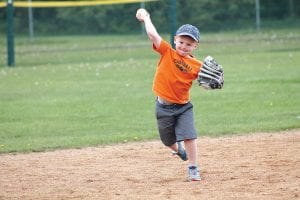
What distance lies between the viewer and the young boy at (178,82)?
7691mm

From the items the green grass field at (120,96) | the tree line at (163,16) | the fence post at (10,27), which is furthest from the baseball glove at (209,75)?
the tree line at (163,16)

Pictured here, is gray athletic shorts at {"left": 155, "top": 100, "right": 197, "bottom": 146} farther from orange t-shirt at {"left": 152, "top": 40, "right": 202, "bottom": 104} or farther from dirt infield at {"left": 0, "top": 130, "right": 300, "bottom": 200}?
dirt infield at {"left": 0, "top": 130, "right": 300, "bottom": 200}

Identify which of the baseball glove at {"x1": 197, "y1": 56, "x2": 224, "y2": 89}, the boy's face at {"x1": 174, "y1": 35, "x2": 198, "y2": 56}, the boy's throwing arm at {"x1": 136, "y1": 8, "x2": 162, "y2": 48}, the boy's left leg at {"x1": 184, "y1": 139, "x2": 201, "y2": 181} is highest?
the boy's throwing arm at {"x1": 136, "y1": 8, "x2": 162, "y2": 48}

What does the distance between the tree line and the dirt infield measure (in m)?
17.8

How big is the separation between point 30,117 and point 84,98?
2119 millimetres

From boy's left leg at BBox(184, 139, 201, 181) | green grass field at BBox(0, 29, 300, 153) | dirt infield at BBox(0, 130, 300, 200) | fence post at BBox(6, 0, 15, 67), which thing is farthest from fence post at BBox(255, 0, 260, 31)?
boy's left leg at BBox(184, 139, 201, 181)

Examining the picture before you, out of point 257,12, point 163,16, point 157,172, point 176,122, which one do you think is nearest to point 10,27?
point 163,16

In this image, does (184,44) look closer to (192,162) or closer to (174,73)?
(174,73)

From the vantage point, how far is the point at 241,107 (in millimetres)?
13367

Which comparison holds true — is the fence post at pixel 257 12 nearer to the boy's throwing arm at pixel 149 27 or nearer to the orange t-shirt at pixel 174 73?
the orange t-shirt at pixel 174 73

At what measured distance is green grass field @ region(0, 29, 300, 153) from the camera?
11453mm

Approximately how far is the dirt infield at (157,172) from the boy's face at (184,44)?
1273 millimetres

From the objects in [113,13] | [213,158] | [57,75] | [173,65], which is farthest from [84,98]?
[113,13]

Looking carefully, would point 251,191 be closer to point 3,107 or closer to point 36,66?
point 3,107
